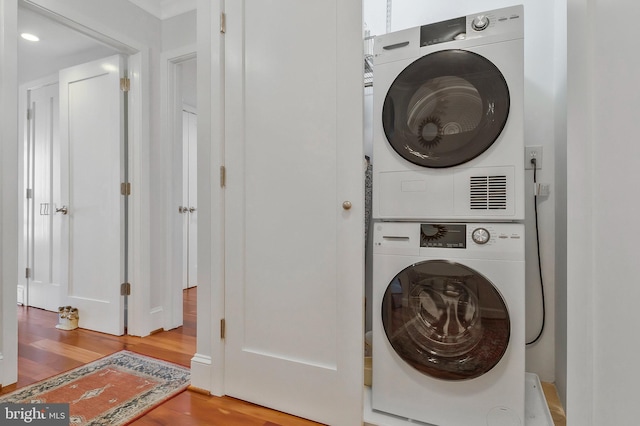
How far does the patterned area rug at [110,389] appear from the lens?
5.13 ft

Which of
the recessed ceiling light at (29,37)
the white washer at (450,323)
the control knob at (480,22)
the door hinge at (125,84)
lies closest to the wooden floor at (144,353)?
A: the white washer at (450,323)

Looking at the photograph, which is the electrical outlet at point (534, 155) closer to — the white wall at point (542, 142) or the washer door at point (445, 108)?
the white wall at point (542, 142)

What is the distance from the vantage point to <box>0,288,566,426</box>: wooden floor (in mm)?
1524

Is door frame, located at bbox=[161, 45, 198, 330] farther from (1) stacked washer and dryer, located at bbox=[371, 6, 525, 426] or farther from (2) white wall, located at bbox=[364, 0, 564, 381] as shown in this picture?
(2) white wall, located at bbox=[364, 0, 564, 381]

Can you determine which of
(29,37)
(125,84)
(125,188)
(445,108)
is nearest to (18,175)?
(125,188)

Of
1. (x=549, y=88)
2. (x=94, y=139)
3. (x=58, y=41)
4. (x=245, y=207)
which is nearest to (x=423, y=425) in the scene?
(x=245, y=207)

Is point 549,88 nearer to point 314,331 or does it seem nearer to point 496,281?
point 496,281

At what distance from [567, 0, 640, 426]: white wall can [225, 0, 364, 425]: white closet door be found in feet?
2.87

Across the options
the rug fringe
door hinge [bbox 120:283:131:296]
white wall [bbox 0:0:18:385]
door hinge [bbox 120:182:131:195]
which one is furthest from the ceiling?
the rug fringe

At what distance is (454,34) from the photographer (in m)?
1.38

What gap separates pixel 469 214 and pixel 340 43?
3.04 ft

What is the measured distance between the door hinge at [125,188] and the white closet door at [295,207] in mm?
1398

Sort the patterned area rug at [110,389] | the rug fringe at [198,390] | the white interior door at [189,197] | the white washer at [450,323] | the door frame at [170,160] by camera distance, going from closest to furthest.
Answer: the white washer at [450,323] → the patterned area rug at [110,389] → the rug fringe at [198,390] → the door frame at [170,160] → the white interior door at [189,197]

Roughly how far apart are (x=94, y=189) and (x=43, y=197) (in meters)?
1.13
